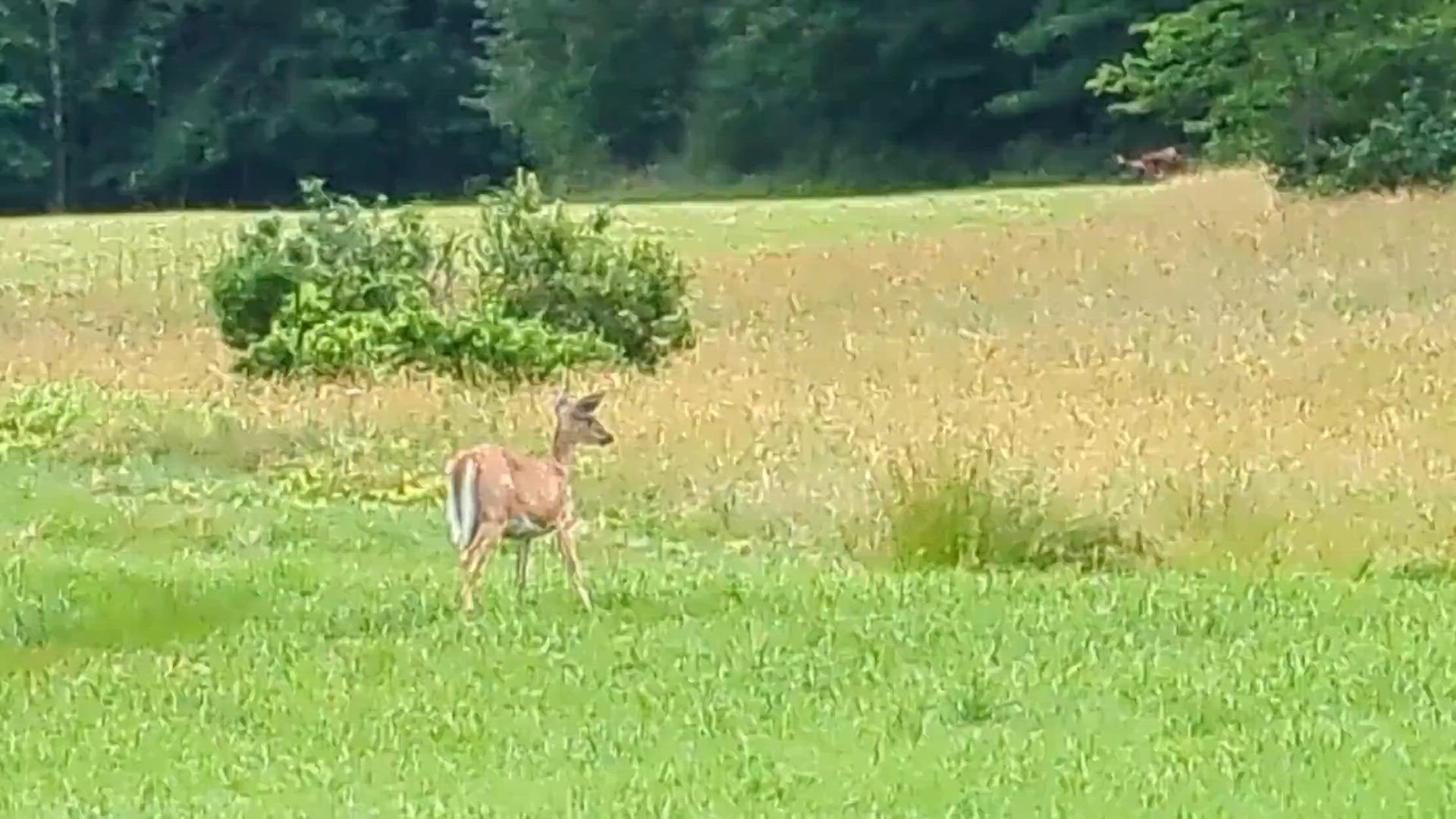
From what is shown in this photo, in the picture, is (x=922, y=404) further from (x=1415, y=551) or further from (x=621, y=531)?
(x=1415, y=551)

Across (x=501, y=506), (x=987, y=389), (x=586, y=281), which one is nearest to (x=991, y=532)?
(x=501, y=506)

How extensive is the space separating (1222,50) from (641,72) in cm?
2819

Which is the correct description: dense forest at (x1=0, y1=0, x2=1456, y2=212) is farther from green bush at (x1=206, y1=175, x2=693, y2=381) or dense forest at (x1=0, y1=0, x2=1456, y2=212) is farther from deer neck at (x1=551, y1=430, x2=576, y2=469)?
deer neck at (x1=551, y1=430, x2=576, y2=469)

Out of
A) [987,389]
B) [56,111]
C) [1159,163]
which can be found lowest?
[56,111]

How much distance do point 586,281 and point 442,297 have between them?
5.54ft

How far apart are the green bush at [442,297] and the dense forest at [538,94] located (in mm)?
33804

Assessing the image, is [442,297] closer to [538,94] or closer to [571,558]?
[571,558]

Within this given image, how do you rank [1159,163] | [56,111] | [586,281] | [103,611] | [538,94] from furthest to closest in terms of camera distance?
[538,94] → [56,111] → [1159,163] → [586,281] → [103,611]

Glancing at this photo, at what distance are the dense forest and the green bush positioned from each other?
33.8 metres

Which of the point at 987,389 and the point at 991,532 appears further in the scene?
the point at 987,389

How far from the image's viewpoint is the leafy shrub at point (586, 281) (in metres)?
22.7

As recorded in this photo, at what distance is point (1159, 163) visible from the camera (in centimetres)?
5212

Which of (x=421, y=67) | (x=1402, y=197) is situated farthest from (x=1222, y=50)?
(x=421, y=67)

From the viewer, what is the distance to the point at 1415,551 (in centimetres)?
1283
